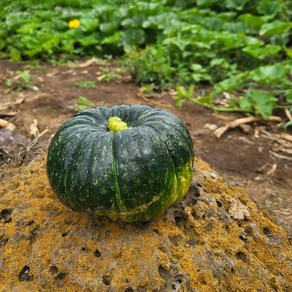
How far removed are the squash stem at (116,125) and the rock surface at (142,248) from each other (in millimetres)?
539

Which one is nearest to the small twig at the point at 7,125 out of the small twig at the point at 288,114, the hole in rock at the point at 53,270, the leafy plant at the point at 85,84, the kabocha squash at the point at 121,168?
the leafy plant at the point at 85,84

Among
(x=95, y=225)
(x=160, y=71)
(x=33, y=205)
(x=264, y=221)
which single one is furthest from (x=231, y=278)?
(x=160, y=71)

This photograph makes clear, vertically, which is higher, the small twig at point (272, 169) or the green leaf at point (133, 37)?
the small twig at point (272, 169)

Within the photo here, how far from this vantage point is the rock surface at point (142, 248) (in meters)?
2.12

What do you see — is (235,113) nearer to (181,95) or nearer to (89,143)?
(181,95)

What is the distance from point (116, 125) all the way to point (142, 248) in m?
0.70

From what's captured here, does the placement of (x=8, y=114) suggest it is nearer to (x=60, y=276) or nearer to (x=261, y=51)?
(x=60, y=276)

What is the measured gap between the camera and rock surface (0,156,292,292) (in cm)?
212

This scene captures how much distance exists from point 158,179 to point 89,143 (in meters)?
0.42

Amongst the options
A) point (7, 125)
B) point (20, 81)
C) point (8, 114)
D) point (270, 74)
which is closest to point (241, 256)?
point (7, 125)

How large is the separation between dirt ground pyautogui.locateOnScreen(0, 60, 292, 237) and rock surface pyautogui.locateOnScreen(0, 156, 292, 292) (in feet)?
2.34

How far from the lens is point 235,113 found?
5.51 m

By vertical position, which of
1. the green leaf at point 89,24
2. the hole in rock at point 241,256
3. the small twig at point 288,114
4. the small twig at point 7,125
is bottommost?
the green leaf at point 89,24

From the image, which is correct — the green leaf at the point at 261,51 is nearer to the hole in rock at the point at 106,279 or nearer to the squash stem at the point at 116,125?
the squash stem at the point at 116,125
